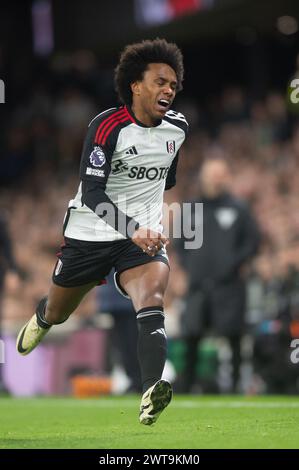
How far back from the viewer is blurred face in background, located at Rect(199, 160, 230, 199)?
411 inches

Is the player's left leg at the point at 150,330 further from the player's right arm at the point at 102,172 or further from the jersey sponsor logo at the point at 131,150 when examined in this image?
the jersey sponsor logo at the point at 131,150

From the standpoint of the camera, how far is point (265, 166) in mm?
15750

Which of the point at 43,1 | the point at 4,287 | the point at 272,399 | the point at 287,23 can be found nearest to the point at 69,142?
the point at 43,1

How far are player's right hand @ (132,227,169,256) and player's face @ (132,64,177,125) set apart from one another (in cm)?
79

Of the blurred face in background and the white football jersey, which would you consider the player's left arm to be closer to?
the white football jersey

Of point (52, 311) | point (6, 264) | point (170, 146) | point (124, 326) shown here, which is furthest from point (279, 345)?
point (170, 146)

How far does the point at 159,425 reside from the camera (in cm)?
648

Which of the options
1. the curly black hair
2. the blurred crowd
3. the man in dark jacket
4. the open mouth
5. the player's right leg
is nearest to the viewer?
the open mouth

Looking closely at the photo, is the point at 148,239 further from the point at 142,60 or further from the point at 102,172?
the point at 142,60

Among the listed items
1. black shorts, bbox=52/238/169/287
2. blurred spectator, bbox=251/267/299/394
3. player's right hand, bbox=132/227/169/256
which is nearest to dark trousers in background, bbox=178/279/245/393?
blurred spectator, bbox=251/267/299/394

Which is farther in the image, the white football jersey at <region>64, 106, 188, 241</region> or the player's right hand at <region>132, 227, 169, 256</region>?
the white football jersey at <region>64, 106, 188, 241</region>
